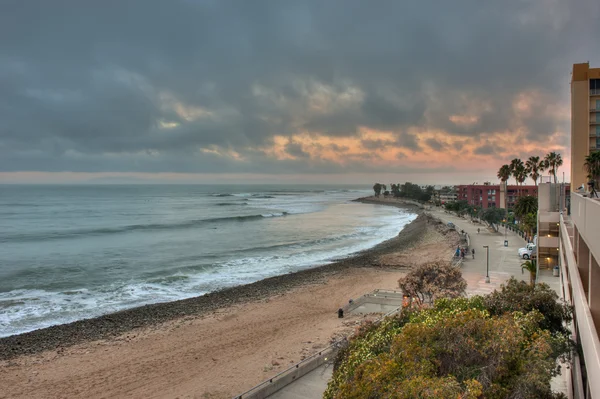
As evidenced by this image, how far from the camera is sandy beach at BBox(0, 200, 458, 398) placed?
15.8 m

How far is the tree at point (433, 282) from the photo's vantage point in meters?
18.2

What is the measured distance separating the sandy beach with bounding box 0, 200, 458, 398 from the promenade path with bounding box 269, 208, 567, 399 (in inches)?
104

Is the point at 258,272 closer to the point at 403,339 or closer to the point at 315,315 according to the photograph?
the point at 315,315

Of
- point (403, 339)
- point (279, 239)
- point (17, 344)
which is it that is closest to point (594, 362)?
point (403, 339)

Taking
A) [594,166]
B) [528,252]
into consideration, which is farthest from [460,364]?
Answer: [528,252]

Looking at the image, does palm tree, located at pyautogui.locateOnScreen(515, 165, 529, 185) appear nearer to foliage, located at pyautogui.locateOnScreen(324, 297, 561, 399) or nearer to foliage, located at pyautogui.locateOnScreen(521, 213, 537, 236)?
foliage, located at pyautogui.locateOnScreen(521, 213, 537, 236)

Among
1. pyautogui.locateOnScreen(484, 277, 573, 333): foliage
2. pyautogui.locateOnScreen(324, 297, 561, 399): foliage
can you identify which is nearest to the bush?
pyautogui.locateOnScreen(324, 297, 561, 399): foliage

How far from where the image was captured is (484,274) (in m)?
29.8

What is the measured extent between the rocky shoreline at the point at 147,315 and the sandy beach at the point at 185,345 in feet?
0.18

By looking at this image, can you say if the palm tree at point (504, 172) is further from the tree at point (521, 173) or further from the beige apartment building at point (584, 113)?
the beige apartment building at point (584, 113)

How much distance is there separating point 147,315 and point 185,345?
18.5 ft

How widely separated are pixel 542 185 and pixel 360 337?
24188 mm

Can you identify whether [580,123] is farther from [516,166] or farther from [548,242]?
[516,166]

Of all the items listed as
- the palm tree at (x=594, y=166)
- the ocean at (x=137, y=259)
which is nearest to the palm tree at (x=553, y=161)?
the ocean at (x=137, y=259)
